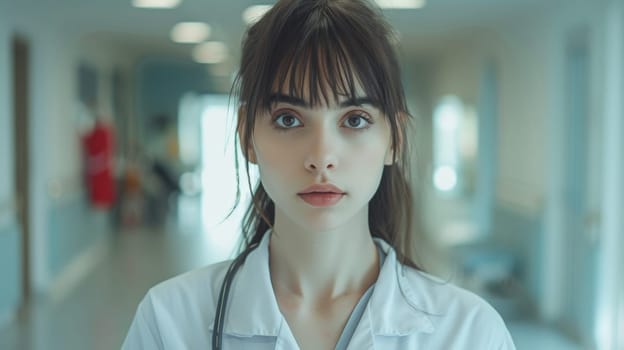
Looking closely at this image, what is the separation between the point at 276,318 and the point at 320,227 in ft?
0.54

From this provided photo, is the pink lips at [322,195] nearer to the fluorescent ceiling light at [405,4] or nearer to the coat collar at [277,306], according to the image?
the coat collar at [277,306]

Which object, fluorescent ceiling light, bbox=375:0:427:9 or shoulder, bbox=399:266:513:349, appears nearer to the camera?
shoulder, bbox=399:266:513:349

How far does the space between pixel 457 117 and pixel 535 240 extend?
160 inches

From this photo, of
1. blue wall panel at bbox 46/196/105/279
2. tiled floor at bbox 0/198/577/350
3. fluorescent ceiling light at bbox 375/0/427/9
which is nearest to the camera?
tiled floor at bbox 0/198/577/350

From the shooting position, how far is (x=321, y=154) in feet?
3.57

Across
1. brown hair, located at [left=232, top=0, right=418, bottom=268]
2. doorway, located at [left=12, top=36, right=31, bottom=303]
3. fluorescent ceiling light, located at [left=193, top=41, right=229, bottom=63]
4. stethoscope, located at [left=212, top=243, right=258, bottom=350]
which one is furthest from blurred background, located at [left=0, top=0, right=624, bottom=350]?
brown hair, located at [left=232, top=0, right=418, bottom=268]

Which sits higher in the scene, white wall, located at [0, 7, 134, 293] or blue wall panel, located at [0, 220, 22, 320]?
white wall, located at [0, 7, 134, 293]

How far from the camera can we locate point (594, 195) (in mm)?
4836

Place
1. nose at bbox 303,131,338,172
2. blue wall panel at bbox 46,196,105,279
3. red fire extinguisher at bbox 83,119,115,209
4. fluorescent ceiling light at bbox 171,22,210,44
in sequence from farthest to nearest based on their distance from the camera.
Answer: red fire extinguisher at bbox 83,119,115,209, fluorescent ceiling light at bbox 171,22,210,44, blue wall panel at bbox 46,196,105,279, nose at bbox 303,131,338,172

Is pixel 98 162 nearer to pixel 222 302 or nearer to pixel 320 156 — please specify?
pixel 222 302

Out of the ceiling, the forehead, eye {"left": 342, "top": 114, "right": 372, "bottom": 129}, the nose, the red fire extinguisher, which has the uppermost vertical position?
the ceiling

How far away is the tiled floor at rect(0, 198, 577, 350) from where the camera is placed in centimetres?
504

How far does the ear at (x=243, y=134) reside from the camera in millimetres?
1201

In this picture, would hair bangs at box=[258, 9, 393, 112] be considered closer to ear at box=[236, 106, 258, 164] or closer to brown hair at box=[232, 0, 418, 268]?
brown hair at box=[232, 0, 418, 268]
